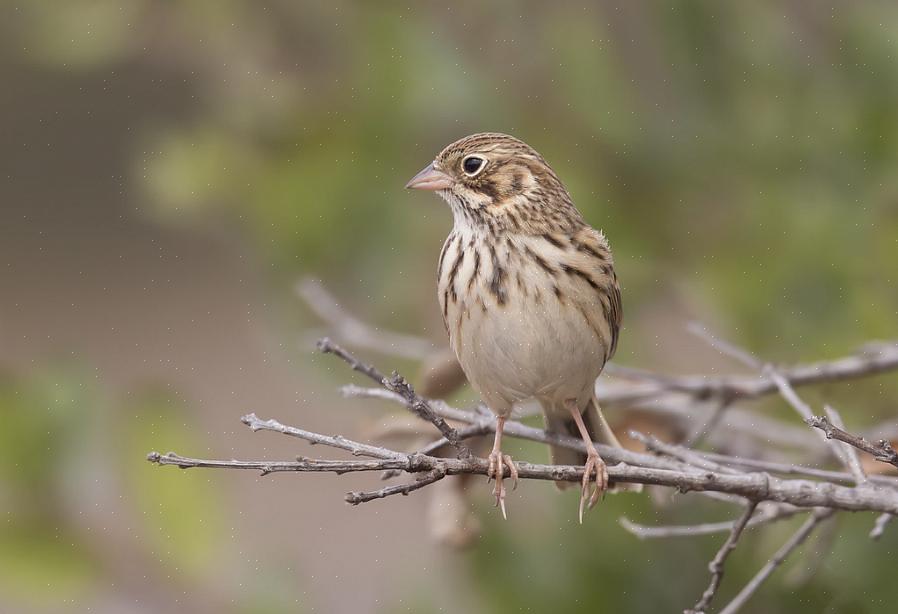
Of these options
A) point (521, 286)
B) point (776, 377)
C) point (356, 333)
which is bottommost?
point (776, 377)

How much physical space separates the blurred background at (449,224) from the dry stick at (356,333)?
7 centimetres

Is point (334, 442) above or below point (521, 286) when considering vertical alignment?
below

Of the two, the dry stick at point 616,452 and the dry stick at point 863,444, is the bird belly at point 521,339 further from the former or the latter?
the dry stick at point 863,444

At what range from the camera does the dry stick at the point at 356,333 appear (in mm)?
2979

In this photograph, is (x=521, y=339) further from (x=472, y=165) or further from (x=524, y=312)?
(x=472, y=165)

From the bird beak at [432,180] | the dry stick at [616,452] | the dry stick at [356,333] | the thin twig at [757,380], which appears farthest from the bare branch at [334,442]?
the dry stick at [356,333]

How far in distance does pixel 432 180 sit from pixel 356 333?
1.75 ft

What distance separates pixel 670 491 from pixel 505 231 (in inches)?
23.0

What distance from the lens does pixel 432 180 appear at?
2613 millimetres

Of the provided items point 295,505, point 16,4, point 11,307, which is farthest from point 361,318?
point 11,307

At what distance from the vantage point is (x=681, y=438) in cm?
284

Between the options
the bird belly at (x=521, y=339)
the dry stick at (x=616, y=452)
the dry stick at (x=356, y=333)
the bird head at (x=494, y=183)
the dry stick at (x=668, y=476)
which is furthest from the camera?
the dry stick at (x=356, y=333)

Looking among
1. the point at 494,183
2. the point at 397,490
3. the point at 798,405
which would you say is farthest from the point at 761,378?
the point at 397,490

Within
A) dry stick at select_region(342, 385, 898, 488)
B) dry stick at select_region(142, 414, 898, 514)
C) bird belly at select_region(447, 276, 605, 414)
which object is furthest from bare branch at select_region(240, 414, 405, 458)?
bird belly at select_region(447, 276, 605, 414)
